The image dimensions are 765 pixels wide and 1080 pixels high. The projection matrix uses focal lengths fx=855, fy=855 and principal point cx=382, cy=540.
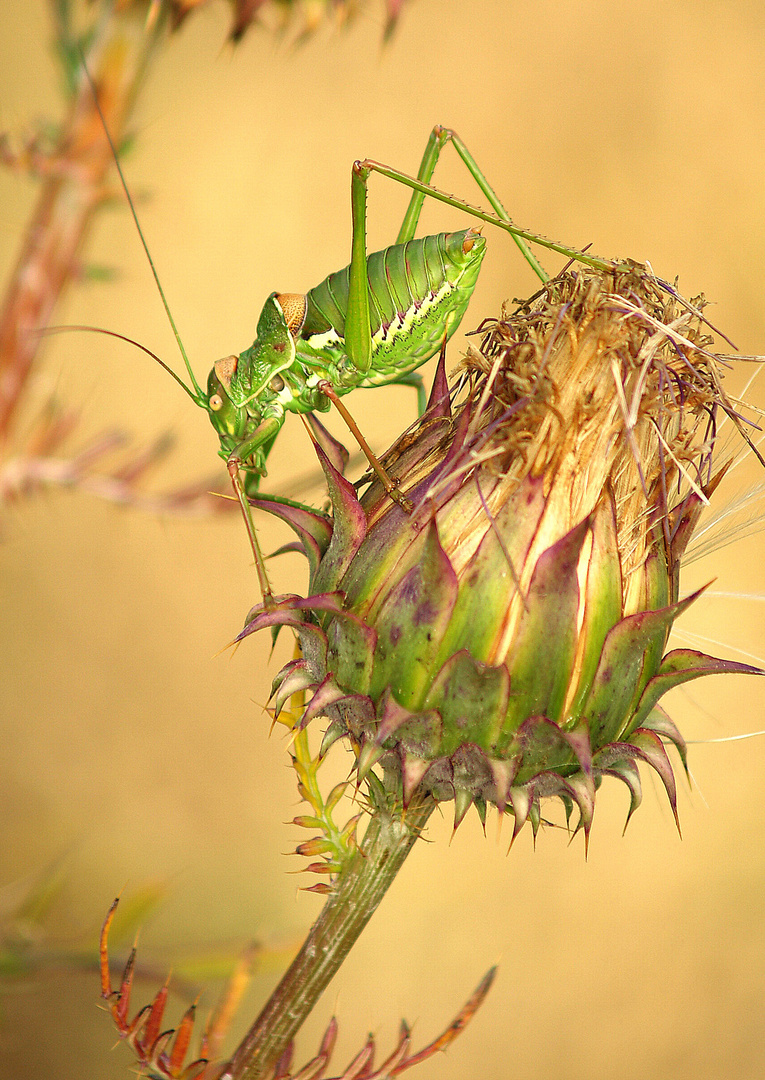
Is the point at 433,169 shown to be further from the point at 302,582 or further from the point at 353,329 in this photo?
the point at 302,582

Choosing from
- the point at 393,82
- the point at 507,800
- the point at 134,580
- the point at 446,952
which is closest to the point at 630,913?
the point at 446,952

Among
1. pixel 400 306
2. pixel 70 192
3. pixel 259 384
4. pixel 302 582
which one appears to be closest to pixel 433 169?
pixel 400 306

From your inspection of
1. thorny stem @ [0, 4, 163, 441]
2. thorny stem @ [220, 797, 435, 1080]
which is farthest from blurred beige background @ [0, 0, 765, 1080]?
thorny stem @ [220, 797, 435, 1080]

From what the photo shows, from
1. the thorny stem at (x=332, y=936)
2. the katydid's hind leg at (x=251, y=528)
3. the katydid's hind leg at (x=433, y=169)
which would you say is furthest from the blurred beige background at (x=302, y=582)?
the thorny stem at (x=332, y=936)

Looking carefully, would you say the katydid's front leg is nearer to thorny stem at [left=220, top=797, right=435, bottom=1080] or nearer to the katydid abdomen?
the katydid abdomen

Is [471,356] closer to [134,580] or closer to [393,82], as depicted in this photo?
[134,580]

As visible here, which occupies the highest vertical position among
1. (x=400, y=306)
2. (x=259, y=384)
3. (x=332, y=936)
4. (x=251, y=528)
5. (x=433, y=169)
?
(x=433, y=169)
